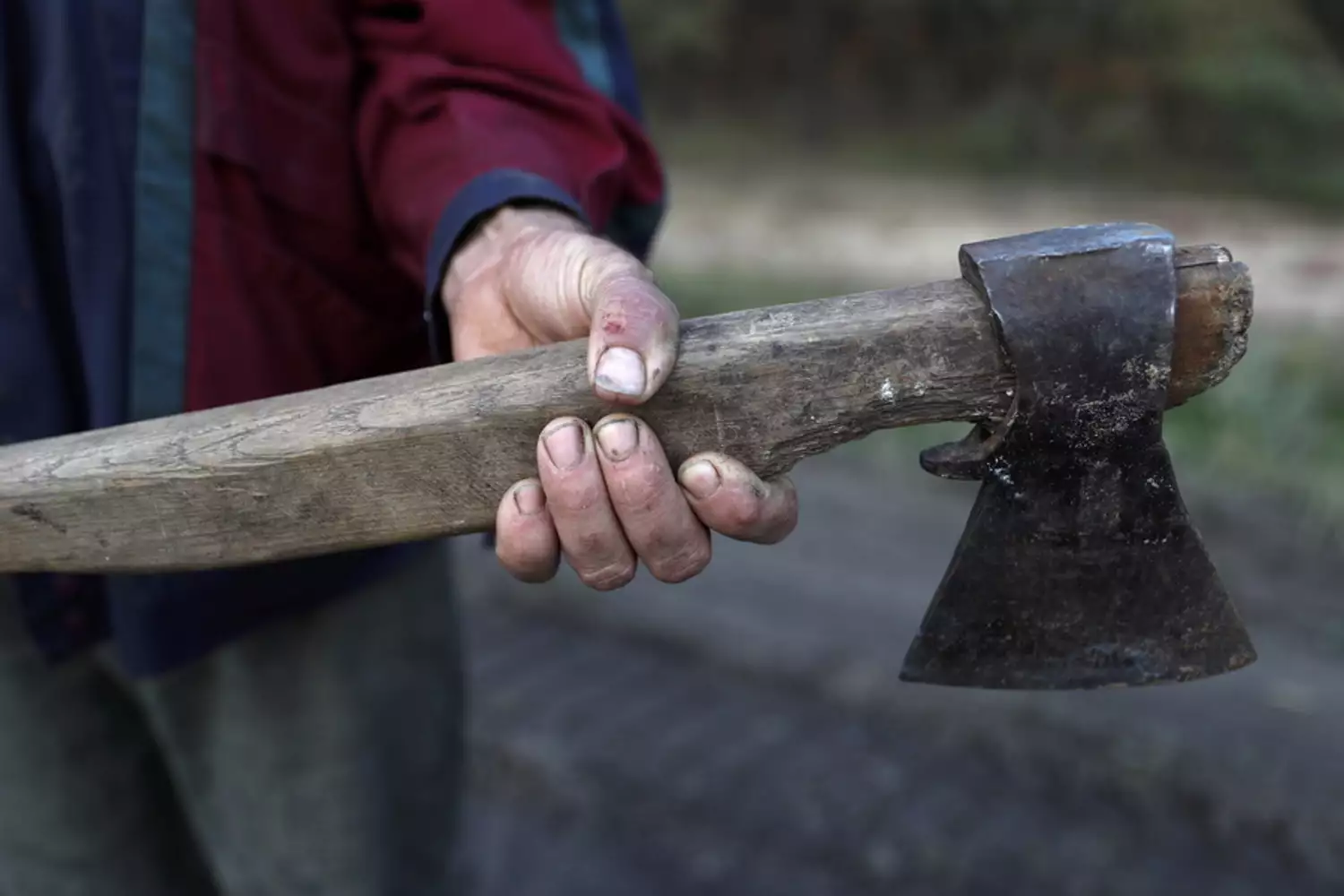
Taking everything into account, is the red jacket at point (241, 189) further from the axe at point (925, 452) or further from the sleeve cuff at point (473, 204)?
the axe at point (925, 452)

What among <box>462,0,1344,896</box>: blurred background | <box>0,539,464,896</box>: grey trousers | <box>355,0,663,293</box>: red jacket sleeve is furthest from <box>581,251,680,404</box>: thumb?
<box>462,0,1344,896</box>: blurred background

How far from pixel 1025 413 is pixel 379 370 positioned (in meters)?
0.85

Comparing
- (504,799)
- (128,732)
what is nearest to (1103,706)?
(504,799)

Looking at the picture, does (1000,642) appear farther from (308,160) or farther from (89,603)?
(89,603)

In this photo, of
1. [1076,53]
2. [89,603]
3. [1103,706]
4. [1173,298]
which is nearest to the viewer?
[1173,298]

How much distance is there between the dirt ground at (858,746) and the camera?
2.53 metres

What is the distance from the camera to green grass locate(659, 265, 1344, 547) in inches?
155

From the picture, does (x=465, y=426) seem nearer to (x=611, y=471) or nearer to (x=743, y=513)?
(x=611, y=471)

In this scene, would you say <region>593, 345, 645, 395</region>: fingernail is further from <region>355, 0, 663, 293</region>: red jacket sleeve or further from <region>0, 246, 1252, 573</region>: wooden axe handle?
<region>355, 0, 663, 293</region>: red jacket sleeve

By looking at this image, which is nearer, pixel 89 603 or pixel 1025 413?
pixel 1025 413

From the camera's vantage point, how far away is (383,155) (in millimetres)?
1466

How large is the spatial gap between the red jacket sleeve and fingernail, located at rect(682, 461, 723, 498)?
369 mm

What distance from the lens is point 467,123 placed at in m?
1.40

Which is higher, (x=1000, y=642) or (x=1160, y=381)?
(x=1160, y=381)
